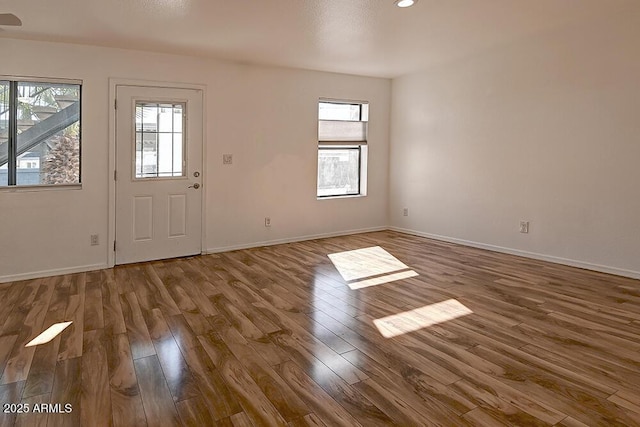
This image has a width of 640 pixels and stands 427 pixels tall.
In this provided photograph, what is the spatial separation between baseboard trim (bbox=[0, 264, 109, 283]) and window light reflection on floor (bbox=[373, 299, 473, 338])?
130 inches

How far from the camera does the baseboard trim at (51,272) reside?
4348 millimetres

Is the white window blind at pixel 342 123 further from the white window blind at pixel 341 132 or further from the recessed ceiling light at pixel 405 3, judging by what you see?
the recessed ceiling light at pixel 405 3

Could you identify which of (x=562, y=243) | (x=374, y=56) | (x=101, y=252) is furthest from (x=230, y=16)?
(x=562, y=243)

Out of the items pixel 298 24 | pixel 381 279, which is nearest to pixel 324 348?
pixel 381 279

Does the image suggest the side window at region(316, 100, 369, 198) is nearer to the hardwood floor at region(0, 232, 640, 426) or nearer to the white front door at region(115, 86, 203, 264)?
the white front door at region(115, 86, 203, 264)

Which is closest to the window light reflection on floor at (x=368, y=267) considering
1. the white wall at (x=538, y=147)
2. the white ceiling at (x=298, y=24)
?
the white wall at (x=538, y=147)

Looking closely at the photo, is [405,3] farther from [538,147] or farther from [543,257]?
[543,257]

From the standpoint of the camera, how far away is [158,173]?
5160 millimetres

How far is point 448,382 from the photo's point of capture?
235 cm

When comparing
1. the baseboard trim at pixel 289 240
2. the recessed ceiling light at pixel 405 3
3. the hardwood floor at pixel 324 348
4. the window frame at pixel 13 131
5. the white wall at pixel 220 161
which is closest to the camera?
the hardwood floor at pixel 324 348

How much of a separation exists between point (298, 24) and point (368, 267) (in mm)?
2624

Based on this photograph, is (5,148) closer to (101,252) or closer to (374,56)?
(101,252)

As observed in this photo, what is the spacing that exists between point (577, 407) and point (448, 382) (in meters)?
0.61

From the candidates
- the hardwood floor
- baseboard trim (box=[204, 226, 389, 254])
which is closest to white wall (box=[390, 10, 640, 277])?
the hardwood floor
